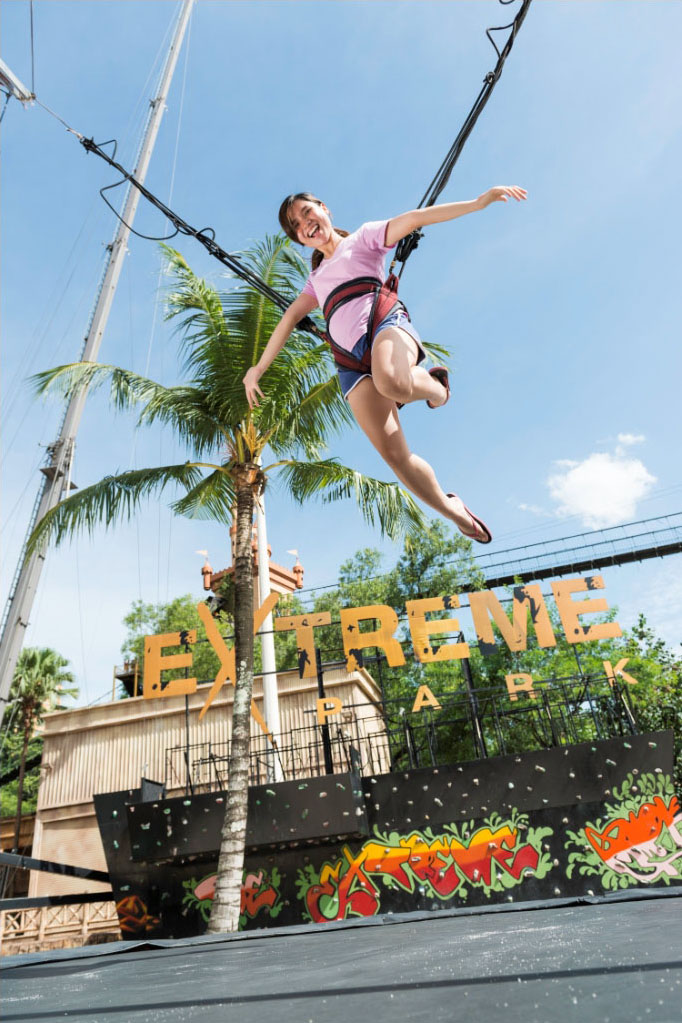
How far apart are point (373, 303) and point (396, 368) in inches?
→ 13.6

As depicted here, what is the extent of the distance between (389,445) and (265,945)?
6.49ft

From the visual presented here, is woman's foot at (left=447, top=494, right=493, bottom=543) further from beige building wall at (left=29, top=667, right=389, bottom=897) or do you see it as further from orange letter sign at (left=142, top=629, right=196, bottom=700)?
beige building wall at (left=29, top=667, right=389, bottom=897)

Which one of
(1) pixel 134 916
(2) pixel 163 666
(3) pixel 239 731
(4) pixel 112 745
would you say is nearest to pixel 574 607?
(3) pixel 239 731

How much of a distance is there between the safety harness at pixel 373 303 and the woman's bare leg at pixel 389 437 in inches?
3.4

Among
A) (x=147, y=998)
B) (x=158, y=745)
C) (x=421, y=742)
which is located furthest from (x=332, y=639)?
(x=147, y=998)

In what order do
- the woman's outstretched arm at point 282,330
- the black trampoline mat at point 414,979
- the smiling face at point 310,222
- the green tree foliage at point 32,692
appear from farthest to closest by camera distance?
the green tree foliage at point 32,692 < the woman's outstretched arm at point 282,330 < the smiling face at point 310,222 < the black trampoline mat at point 414,979

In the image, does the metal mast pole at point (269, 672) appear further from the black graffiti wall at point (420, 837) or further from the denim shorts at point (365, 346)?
the denim shorts at point (365, 346)

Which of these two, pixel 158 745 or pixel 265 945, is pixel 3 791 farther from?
pixel 265 945

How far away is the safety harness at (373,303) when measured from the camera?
8.05 ft

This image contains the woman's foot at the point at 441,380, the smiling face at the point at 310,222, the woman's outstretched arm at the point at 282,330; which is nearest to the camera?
the woman's foot at the point at 441,380

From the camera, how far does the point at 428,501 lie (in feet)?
8.57

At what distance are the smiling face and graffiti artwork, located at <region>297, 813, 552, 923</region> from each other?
8.41m

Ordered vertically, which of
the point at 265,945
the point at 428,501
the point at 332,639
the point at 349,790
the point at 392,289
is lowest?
the point at 265,945

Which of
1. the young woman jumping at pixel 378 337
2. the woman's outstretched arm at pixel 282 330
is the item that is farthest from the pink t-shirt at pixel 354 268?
the woman's outstretched arm at pixel 282 330
